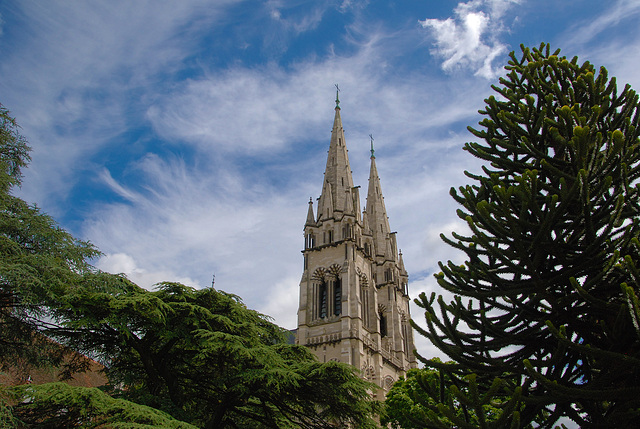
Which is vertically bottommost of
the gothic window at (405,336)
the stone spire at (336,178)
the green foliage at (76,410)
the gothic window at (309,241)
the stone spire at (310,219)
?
the green foliage at (76,410)

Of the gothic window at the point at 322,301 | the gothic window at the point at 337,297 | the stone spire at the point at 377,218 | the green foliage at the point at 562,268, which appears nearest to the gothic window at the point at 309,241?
the gothic window at the point at 322,301

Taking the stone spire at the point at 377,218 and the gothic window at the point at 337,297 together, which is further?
the stone spire at the point at 377,218

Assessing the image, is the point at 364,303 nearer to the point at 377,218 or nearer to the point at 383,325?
the point at 383,325

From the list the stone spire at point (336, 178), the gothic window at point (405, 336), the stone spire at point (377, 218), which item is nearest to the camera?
the stone spire at point (336, 178)

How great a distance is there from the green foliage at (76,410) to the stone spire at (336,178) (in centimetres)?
3101

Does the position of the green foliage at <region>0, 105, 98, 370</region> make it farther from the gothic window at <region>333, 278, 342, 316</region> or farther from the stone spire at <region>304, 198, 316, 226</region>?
the stone spire at <region>304, 198, 316, 226</region>

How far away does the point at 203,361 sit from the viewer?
16766 millimetres

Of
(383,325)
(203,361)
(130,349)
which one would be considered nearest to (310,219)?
(383,325)

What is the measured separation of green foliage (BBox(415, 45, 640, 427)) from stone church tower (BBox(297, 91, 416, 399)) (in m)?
28.2

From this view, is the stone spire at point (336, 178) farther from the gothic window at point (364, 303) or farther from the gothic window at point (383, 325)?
the gothic window at point (383, 325)

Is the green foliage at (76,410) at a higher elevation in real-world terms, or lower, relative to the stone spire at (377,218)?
lower

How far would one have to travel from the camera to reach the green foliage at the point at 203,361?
13.2 m

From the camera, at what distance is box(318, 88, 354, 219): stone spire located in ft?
138

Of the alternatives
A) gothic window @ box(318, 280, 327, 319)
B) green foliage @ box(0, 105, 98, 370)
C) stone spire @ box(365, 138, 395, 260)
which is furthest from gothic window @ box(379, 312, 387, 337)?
green foliage @ box(0, 105, 98, 370)
